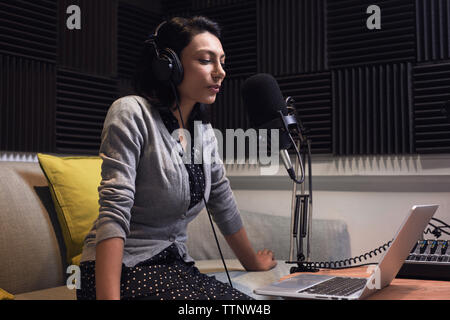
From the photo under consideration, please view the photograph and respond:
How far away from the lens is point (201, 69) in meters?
1.59

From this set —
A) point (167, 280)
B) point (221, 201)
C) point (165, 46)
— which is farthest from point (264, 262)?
point (165, 46)

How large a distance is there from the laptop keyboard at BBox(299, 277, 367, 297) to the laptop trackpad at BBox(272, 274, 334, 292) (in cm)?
3

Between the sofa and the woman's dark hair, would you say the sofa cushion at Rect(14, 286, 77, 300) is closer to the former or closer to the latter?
the sofa

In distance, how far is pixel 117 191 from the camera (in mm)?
1285

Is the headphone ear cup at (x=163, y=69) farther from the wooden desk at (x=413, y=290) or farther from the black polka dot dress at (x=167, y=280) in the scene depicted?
the wooden desk at (x=413, y=290)

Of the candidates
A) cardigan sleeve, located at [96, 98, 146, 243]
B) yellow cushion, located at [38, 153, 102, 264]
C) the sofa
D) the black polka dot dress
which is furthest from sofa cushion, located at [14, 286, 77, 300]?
cardigan sleeve, located at [96, 98, 146, 243]

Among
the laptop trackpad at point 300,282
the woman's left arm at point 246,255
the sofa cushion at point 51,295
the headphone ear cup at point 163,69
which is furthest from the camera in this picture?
the woman's left arm at point 246,255

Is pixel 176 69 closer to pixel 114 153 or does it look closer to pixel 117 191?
pixel 114 153

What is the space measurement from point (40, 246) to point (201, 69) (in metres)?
1.05

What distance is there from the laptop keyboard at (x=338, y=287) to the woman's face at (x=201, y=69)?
74 centimetres

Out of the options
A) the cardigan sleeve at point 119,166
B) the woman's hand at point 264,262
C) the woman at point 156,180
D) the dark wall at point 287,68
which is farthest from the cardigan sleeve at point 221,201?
the dark wall at point 287,68

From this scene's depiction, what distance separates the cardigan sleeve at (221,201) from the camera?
5.95ft

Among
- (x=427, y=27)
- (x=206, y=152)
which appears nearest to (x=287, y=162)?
(x=206, y=152)

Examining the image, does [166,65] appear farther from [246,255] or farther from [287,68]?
[287,68]
